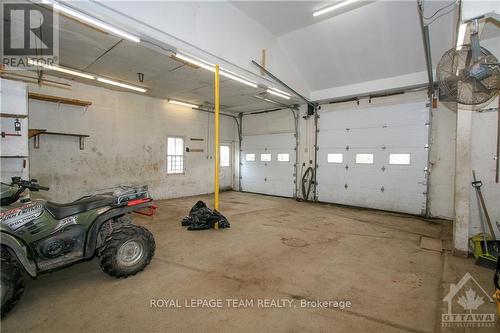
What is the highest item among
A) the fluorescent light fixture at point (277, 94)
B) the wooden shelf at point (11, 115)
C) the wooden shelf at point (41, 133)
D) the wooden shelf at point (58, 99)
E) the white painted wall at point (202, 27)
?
the white painted wall at point (202, 27)

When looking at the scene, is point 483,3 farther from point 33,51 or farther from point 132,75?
point 33,51

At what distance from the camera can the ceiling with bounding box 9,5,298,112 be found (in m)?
3.79

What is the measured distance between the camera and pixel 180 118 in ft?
26.7

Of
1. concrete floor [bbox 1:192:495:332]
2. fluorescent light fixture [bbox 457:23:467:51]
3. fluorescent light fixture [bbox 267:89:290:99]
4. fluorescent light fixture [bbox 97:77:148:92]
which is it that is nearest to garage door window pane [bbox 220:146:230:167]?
fluorescent light fixture [bbox 267:89:290:99]

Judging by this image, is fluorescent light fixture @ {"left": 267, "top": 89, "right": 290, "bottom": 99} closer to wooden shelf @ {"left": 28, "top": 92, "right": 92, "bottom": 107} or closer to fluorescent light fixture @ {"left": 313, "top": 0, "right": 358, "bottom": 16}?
fluorescent light fixture @ {"left": 313, "top": 0, "right": 358, "bottom": 16}

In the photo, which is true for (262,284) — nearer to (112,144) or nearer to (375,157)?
(375,157)

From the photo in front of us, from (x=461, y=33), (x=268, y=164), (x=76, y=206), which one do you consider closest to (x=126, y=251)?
(x=76, y=206)

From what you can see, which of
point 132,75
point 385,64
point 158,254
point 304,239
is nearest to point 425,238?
point 304,239

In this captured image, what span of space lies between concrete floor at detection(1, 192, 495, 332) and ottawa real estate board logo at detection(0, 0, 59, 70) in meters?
3.47

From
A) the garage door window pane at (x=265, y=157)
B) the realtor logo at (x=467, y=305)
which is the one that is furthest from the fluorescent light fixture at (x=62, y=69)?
the realtor logo at (x=467, y=305)

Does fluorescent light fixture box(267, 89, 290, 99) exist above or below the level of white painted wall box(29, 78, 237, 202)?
above

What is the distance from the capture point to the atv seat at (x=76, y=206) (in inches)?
95.7

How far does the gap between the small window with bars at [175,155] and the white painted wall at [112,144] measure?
0.20m

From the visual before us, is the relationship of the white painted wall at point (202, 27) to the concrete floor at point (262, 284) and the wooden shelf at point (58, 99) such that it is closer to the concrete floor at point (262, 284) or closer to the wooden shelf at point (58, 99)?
the wooden shelf at point (58, 99)
